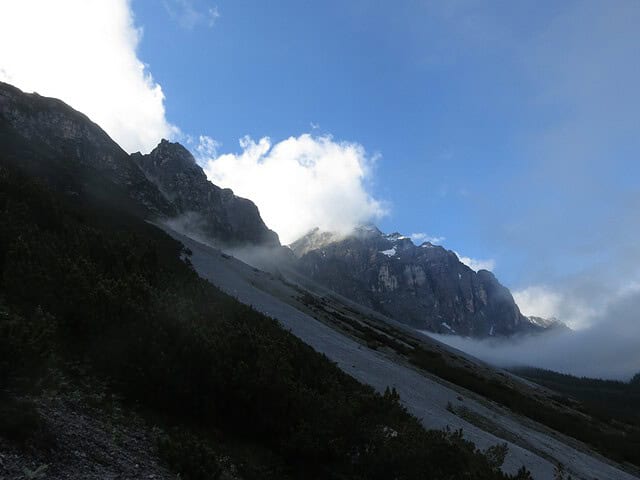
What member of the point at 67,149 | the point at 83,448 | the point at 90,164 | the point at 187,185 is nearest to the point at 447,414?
the point at 83,448

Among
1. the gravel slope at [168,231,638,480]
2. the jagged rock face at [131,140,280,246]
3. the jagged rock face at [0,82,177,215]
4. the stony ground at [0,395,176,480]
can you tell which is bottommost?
the stony ground at [0,395,176,480]

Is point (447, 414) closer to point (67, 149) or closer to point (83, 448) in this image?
point (83, 448)

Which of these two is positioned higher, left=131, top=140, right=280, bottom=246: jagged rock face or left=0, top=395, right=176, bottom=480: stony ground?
left=131, top=140, right=280, bottom=246: jagged rock face

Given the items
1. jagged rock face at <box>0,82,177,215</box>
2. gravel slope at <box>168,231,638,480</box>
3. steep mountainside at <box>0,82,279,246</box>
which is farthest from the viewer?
jagged rock face at <box>0,82,177,215</box>

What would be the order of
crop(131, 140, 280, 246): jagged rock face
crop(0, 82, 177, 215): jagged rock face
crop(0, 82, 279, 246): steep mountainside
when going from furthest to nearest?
crop(131, 140, 280, 246): jagged rock face → crop(0, 82, 177, 215): jagged rock face → crop(0, 82, 279, 246): steep mountainside

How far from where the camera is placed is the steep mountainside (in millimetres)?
45656

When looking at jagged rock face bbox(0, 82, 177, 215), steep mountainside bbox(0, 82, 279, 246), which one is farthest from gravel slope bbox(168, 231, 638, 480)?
jagged rock face bbox(0, 82, 177, 215)

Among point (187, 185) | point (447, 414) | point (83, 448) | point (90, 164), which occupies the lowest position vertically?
point (83, 448)

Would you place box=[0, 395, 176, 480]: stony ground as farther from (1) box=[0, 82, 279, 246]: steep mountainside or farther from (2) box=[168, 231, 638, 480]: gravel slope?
(1) box=[0, 82, 279, 246]: steep mountainside

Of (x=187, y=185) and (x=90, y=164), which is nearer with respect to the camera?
(x=90, y=164)

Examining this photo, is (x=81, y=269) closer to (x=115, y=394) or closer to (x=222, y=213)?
(x=115, y=394)

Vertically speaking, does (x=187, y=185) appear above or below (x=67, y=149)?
above

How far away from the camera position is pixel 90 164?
241ft

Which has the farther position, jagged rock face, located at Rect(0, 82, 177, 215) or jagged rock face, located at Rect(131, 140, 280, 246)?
jagged rock face, located at Rect(131, 140, 280, 246)
